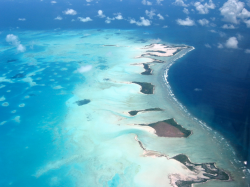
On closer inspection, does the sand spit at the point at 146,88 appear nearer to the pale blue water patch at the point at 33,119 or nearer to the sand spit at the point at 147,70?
the sand spit at the point at 147,70

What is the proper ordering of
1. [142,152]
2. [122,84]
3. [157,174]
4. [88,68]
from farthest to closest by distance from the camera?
[88,68]
[122,84]
[142,152]
[157,174]

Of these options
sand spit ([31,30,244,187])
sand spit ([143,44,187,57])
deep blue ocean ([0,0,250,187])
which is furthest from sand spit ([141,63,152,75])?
sand spit ([143,44,187,57])

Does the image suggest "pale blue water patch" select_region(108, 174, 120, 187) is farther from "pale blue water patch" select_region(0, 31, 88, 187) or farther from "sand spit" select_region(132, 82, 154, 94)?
"sand spit" select_region(132, 82, 154, 94)

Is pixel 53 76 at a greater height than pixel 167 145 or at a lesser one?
greater

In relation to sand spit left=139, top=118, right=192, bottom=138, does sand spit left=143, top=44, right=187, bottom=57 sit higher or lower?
higher

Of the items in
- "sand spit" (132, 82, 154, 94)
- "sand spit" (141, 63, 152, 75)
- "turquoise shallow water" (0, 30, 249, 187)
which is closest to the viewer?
"turquoise shallow water" (0, 30, 249, 187)

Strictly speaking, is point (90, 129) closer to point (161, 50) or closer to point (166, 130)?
point (166, 130)

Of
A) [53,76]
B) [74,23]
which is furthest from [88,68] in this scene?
[74,23]

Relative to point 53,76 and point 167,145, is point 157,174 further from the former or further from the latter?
point 53,76

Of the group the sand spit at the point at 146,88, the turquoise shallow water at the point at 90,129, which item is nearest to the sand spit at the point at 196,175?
the turquoise shallow water at the point at 90,129
